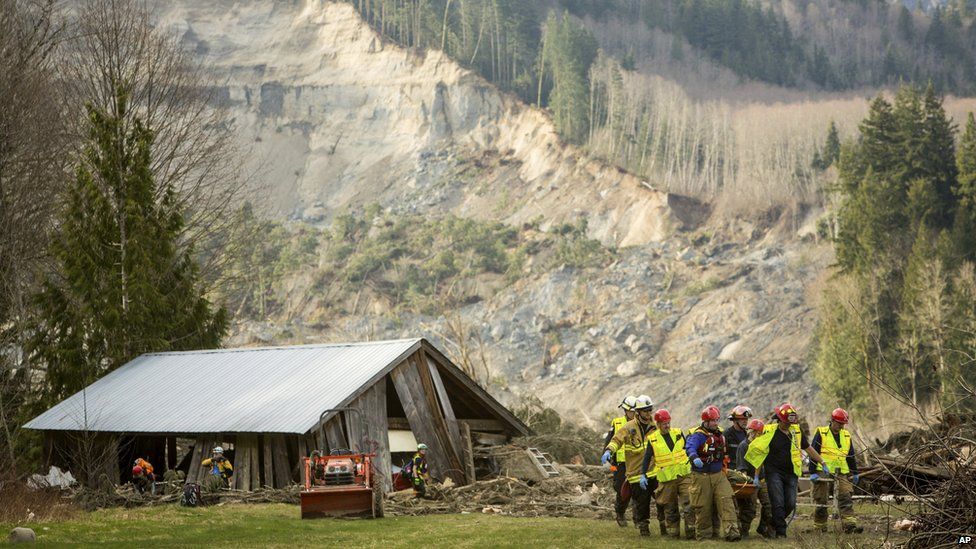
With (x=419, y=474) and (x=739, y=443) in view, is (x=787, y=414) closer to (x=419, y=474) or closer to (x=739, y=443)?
(x=739, y=443)

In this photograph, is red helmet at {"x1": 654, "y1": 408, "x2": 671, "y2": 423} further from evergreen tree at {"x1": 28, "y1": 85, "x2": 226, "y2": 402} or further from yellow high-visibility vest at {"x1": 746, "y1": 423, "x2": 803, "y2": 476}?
evergreen tree at {"x1": 28, "y1": 85, "x2": 226, "y2": 402}

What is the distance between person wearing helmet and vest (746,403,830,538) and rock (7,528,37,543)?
9.20 m

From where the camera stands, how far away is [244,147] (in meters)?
101

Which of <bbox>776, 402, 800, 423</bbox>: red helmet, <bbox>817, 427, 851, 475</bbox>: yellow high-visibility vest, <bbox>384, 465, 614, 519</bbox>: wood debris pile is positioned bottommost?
<bbox>384, 465, 614, 519</bbox>: wood debris pile

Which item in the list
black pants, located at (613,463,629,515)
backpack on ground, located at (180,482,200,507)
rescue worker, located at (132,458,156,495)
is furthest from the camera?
rescue worker, located at (132,458,156,495)

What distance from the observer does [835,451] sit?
15.9 meters

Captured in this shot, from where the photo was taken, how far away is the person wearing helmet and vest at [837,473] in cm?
1534

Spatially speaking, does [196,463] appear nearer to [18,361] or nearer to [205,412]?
[205,412]

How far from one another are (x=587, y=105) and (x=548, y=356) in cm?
3499

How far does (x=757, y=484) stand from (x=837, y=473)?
1.24m

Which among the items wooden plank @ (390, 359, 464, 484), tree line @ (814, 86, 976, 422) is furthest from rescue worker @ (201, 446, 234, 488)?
tree line @ (814, 86, 976, 422)

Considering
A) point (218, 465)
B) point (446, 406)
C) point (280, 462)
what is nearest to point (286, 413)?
point (280, 462)

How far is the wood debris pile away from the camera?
65.9 ft

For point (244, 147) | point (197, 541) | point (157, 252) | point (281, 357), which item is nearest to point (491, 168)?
point (244, 147)
